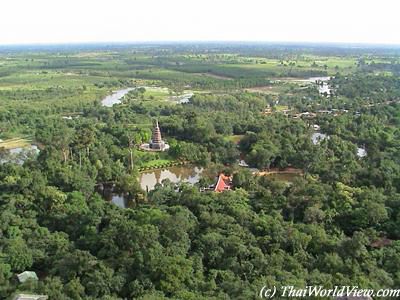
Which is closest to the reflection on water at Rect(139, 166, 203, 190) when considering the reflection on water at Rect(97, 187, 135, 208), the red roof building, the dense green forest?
the dense green forest

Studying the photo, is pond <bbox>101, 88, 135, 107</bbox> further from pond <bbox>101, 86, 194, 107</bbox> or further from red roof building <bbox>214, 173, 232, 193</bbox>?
red roof building <bbox>214, 173, 232, 193</bbox>

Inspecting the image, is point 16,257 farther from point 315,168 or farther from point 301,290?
point 315,168

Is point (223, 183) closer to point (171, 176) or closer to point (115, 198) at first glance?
point (115, 198)

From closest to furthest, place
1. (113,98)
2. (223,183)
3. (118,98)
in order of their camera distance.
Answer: (223,183)
(118,98)
(113,98)

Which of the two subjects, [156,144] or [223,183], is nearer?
[223,183]

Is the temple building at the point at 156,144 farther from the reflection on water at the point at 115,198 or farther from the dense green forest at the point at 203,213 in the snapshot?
the reflection on water at the point at 115,198

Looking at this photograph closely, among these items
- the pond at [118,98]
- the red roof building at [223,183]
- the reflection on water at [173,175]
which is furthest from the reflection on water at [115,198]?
the pond at [118,98]

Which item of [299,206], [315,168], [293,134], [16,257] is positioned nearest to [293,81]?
[293,134]

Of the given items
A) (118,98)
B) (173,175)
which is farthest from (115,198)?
(118,98)
